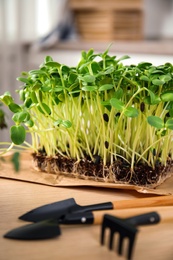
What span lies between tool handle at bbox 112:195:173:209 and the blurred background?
1.94 m

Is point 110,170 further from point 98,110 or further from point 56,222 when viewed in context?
point 56,222

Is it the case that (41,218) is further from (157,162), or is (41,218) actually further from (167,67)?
(167,67)

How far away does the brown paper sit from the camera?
972 mm

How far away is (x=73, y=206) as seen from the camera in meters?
0.85

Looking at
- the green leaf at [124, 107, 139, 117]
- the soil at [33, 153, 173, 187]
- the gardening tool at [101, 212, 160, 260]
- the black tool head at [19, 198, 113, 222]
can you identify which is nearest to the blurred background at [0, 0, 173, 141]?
the soil at [33, 153, 173, 187]

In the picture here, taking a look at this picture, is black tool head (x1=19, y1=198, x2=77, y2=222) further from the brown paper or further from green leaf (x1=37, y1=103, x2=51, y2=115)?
green leaf (x1=37, y1=103, x2=51, y2=115)

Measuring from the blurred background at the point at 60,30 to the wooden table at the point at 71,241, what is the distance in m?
1.93

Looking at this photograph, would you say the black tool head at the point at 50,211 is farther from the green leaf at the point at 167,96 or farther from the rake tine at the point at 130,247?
the green leaf at the point at 167,96

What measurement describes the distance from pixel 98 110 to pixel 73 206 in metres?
0.28

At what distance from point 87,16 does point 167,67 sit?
2.20 metres

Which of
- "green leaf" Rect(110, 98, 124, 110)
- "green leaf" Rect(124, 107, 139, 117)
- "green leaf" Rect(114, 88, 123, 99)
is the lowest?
"green leaf" Rect(124, 107, 139, 117)

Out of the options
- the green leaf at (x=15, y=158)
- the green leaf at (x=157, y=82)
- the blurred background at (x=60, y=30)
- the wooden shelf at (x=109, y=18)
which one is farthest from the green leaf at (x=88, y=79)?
the wooden shelf at (x=109, y=18)

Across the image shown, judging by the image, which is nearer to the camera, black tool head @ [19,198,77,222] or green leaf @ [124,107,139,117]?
black tool head @ [19,198,77,222]

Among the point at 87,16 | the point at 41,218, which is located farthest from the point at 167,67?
the point at 87,16
